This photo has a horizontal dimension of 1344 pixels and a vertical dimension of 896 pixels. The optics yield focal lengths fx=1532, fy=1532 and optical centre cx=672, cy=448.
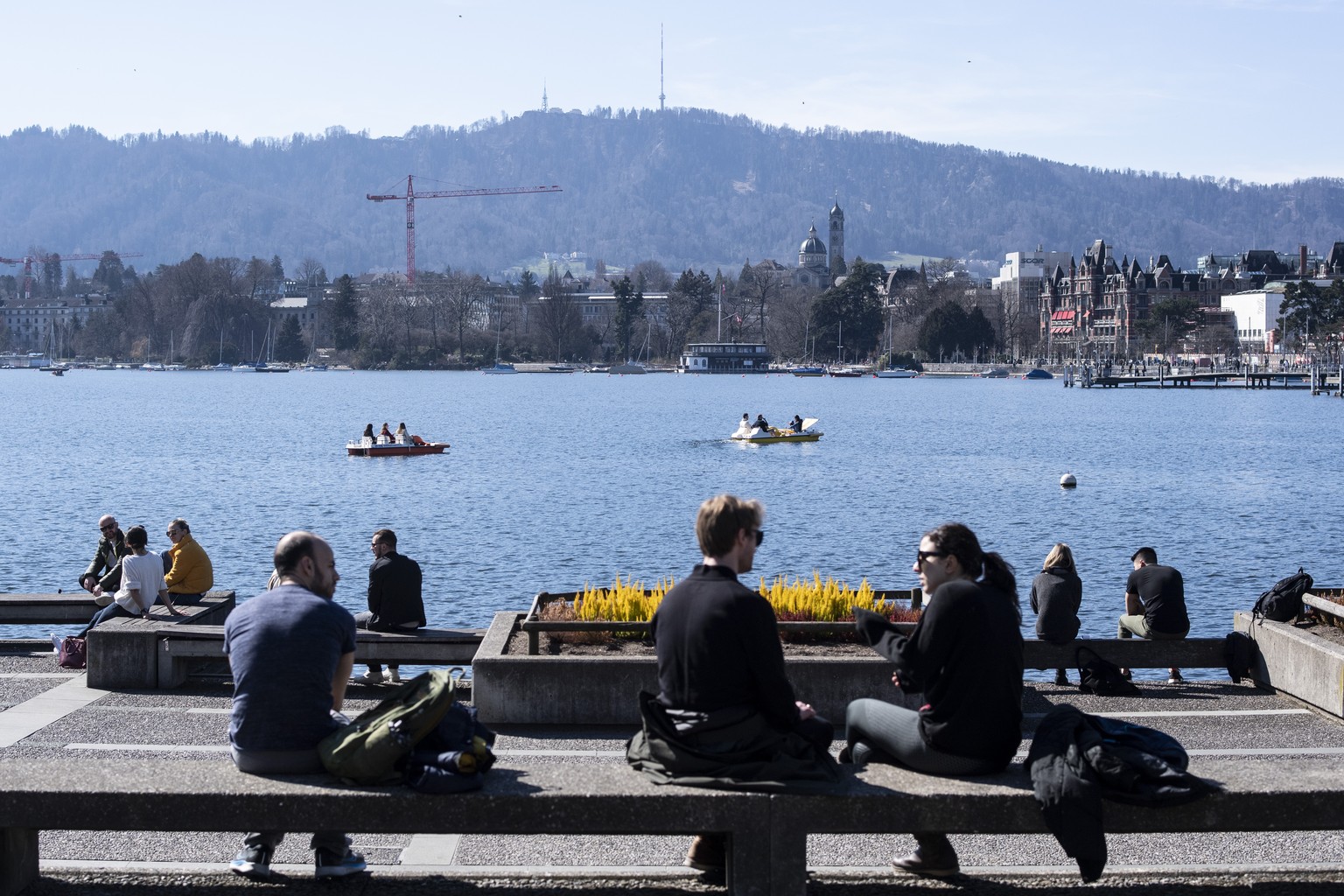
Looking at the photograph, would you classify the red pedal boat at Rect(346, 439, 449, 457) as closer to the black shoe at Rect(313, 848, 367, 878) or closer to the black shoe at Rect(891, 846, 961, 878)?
the black shoe at Rect(313, 848, 367, 878)

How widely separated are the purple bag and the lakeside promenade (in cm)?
188

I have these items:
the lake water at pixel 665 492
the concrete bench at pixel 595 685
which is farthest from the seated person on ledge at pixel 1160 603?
the lake water at pixel 665 492

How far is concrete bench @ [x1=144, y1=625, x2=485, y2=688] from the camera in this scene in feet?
41.8

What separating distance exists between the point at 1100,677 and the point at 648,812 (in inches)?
300

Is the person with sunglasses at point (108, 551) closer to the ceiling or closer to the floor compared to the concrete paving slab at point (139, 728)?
closer to the ceiling

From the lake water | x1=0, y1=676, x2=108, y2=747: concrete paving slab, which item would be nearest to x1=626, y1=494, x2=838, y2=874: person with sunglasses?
x1=0, y1=676, x2=108, y2=747: concrete paving slab

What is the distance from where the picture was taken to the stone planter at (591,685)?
11570mm

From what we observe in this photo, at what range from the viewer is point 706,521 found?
268 inches

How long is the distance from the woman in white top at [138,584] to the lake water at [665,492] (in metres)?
10.6

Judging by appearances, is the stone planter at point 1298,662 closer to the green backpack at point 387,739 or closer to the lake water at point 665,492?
the green backpack at point 387,739

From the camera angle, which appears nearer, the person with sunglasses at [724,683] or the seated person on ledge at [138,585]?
the person with sunglasses at [724,683]

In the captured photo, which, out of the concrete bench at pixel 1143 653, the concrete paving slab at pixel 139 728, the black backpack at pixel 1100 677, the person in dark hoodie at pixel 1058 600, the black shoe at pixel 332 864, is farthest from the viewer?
the person in dark hoodie at pixel 1058 600

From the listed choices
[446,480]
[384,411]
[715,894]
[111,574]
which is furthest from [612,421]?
[715,894]

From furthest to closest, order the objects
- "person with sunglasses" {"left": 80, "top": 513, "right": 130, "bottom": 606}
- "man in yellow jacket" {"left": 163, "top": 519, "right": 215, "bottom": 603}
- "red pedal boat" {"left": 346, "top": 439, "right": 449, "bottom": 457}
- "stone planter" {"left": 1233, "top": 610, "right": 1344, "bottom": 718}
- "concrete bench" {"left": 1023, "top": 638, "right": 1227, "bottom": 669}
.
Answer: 1. "red pedal boat" {"left": 346, "top": 439, "right": 449, "bottom": 457}
2. "person with sunglasses" {"left": 80, "top": 513, "right": 130, "bottom": 606}
3. "man in yellow jacket" {"left": 163, "top": 519, "right": 215, "bottom": 603}
4. "concrete bench" {"left": 1023, "top": 638, "right": 1227, "bottom": 669}
5. "stone planter" {"left": 1233, "top": 610, "right": 1344, "bottom": 718}
